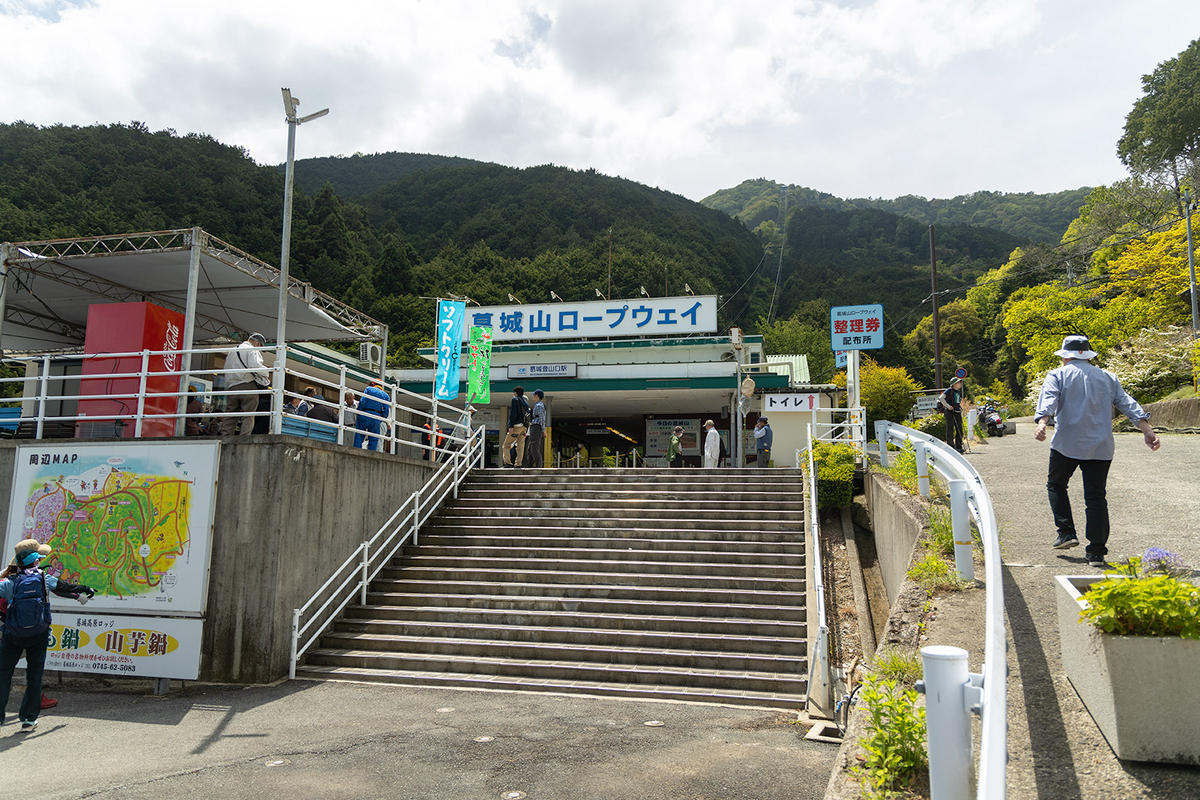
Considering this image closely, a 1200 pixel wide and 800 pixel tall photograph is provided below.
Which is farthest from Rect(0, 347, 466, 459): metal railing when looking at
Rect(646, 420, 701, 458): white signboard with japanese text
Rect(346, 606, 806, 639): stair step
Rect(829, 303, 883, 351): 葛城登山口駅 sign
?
Rect(646, 420, 701, 458): white signboard with japanese text

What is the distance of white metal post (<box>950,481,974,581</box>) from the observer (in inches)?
216

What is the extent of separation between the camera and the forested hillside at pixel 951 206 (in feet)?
286

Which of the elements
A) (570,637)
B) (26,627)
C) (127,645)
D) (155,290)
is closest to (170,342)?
(155,290)

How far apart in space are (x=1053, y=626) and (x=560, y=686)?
5.09 metres

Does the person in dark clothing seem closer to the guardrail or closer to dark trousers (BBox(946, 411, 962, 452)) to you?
dark trousers (BBox(946, 411, 962, 452))

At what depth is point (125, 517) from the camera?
871cm

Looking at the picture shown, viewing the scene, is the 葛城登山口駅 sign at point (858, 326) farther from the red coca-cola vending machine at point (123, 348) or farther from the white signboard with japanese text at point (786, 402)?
the red coca-cola vending machine at point (123, 348)

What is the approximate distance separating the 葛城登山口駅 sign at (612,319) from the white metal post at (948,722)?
74.1 feet

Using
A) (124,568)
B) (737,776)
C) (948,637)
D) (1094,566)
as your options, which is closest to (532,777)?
(737,776)

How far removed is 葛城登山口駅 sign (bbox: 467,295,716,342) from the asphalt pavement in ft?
60.0

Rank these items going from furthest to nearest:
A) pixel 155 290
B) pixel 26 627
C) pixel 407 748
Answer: pixel 155 290 < pixel 26 627 < pixel 407 748

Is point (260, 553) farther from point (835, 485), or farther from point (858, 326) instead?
point (858, 326)

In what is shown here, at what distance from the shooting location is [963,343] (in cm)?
6259

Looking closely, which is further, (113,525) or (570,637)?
(570,637)
